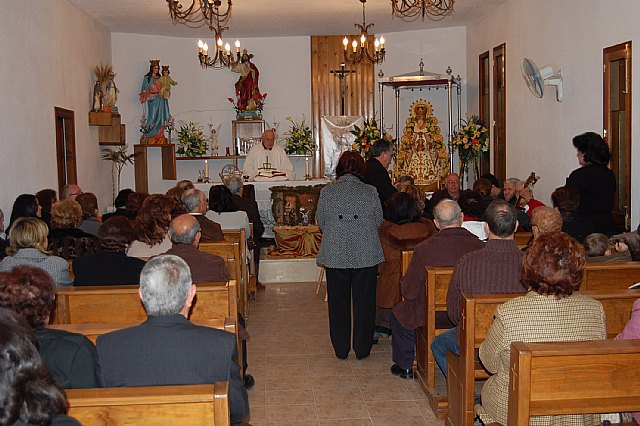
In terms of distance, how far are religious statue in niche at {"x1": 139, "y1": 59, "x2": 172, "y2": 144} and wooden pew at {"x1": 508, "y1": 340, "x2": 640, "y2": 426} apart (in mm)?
10864

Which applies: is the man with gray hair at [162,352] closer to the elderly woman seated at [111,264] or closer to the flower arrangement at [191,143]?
the elderly woman seated at [111,264]

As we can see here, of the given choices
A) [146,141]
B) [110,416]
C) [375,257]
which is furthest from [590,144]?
[146,141]

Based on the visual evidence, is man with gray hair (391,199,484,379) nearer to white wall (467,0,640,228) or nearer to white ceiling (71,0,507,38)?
white wall (467,0,640,228)

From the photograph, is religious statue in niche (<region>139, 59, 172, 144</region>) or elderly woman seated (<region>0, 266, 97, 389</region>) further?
religious statue in niche (<region>139, 59, 172, 144</region>)

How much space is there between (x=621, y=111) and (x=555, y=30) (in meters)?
2.10

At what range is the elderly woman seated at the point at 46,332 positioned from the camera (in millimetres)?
2568

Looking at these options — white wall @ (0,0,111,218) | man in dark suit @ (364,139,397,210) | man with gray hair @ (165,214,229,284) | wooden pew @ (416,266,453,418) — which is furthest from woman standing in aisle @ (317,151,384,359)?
white wall @ (0,0,111,218)

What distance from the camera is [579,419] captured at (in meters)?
3.11

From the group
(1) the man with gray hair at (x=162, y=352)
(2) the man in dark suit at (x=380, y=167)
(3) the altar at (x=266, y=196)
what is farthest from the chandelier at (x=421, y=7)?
(1) the man with gray hair at (x=162, y=352)

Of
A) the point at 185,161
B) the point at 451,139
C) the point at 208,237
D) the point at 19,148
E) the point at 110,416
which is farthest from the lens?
the point at 185,161

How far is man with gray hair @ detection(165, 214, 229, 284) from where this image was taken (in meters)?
4.59

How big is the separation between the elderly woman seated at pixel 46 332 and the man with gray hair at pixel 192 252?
1.90 metres

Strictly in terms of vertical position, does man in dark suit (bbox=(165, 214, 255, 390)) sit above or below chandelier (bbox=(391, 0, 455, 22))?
below

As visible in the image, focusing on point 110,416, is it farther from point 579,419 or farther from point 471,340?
point 471,340
